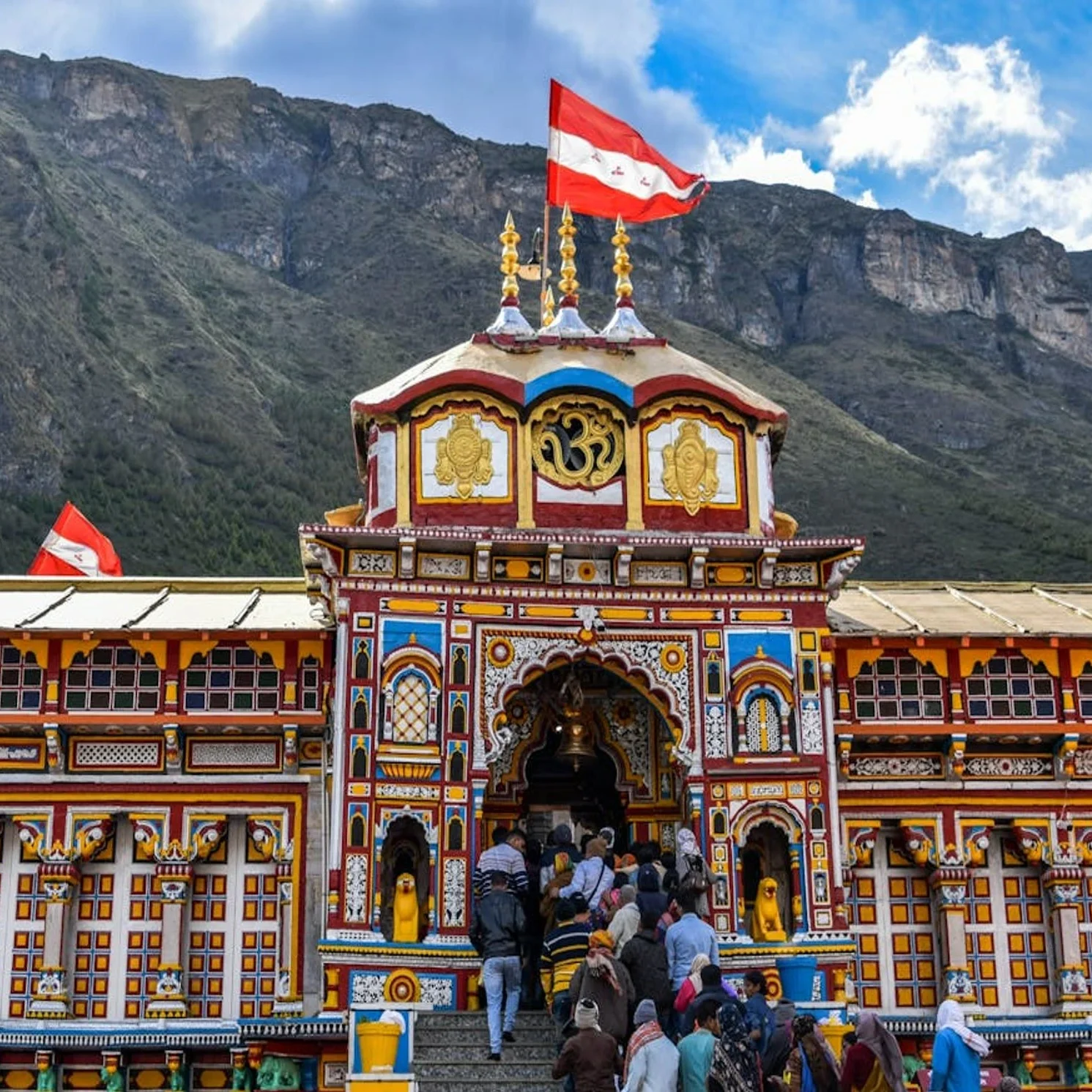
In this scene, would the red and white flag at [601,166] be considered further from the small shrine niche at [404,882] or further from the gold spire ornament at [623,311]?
the small shrine niche at [404,882]

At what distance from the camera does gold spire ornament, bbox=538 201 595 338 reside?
24.5m

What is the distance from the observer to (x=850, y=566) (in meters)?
23.7

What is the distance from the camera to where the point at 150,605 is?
2534 centimetres

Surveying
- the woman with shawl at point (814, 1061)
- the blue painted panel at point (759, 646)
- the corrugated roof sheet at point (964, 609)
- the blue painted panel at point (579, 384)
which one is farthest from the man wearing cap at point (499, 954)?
the corrugated roof sheet at point (964, 609)

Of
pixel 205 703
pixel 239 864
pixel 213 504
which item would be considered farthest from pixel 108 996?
pixel 213 504

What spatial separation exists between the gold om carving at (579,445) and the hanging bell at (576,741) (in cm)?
338

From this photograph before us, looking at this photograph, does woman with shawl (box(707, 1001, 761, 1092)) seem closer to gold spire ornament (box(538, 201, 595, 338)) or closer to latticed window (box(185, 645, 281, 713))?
latticed window (box(185, 645, 281, 713))

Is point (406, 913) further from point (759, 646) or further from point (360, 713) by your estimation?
point (759, 646)

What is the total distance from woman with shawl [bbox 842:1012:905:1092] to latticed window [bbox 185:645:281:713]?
11.4m

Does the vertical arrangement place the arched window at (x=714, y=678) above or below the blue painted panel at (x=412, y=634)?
below

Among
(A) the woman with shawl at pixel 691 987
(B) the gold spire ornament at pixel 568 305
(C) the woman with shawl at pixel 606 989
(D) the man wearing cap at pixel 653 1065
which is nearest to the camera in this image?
(D) the man wearing cap at pixel 653 1065

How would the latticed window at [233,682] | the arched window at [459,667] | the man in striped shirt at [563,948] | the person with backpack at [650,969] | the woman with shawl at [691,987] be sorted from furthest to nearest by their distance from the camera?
the latticed window at [233,682] < the arched window at [459,667] < the man in striped shirt at [563,948] < the person with backpack at [650,969] < the woman with shawl at [691,987]

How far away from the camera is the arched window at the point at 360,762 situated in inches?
865

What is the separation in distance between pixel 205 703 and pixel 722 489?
7829 millimetres
